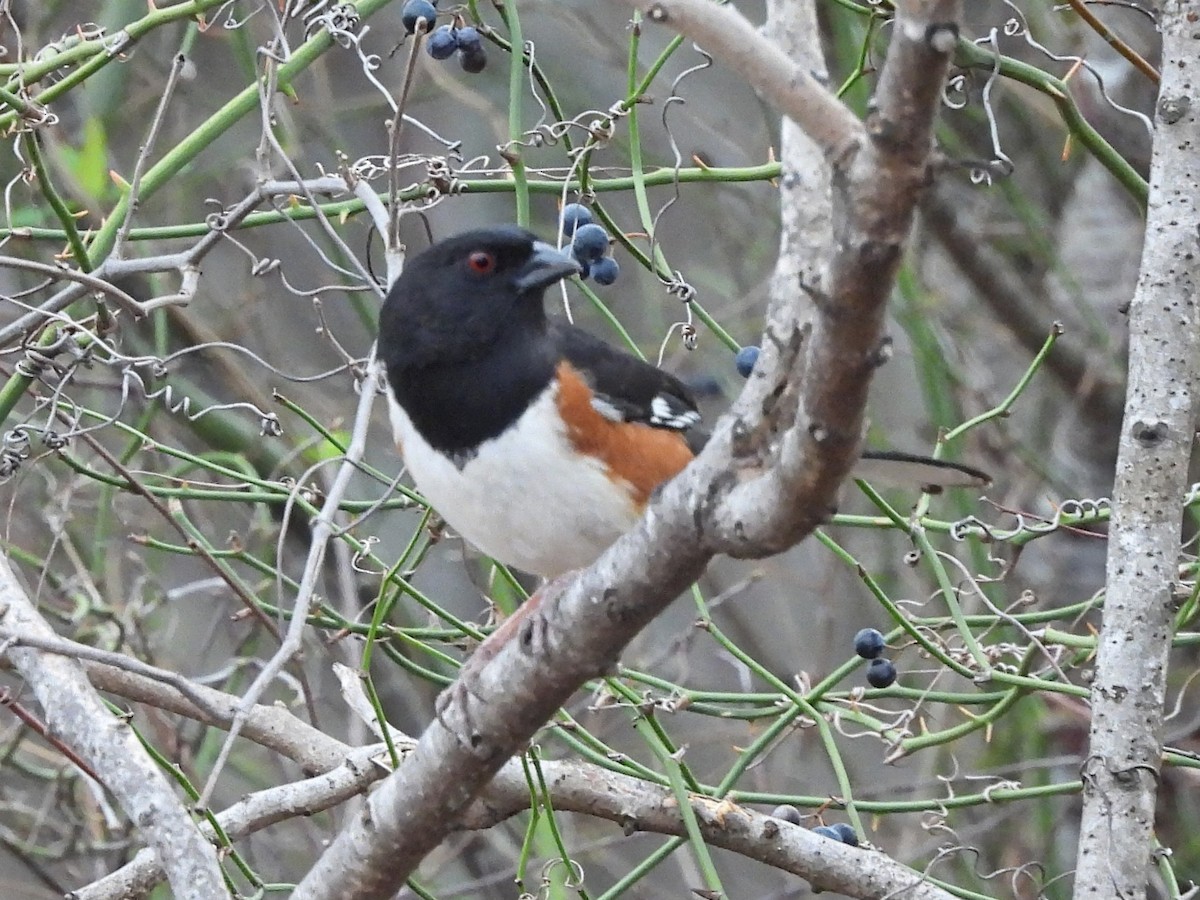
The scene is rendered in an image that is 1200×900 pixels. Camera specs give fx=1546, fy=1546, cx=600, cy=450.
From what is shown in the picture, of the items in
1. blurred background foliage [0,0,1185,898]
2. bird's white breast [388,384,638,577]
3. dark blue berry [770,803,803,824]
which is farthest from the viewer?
blurred background foliage [0,0,1185,898]

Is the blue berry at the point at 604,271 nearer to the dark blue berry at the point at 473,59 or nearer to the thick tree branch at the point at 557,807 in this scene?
the dark blue berry at the point at 473,59

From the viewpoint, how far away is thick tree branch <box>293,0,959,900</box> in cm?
95

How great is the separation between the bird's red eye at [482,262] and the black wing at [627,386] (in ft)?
0.42

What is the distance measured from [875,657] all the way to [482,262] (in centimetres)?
76

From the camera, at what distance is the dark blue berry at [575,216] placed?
2121 millimetres

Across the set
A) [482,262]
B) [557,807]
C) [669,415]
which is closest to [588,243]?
[482,262]

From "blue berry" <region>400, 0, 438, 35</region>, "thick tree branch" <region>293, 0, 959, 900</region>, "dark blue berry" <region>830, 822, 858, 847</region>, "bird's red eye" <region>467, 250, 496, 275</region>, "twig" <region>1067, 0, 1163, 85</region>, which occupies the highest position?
"twig" <region>1067, 0, 1163, 85</region>

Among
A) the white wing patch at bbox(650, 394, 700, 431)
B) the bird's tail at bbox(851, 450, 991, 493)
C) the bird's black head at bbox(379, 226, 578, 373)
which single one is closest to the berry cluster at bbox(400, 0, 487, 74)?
the bird's black head at bbox(379, 226, 578, 373)

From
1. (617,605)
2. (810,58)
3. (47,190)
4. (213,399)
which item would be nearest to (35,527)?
(213,399)

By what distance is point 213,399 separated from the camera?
11.6 ft

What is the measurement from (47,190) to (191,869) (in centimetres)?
85

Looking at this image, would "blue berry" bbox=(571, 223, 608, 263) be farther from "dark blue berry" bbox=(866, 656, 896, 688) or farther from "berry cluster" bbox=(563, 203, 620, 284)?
"dark blue berry" bbox=(866, 656, 896, 688)

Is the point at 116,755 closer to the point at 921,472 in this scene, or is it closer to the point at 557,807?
the point at 557,807

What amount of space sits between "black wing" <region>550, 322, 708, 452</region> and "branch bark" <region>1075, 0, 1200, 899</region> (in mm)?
683
